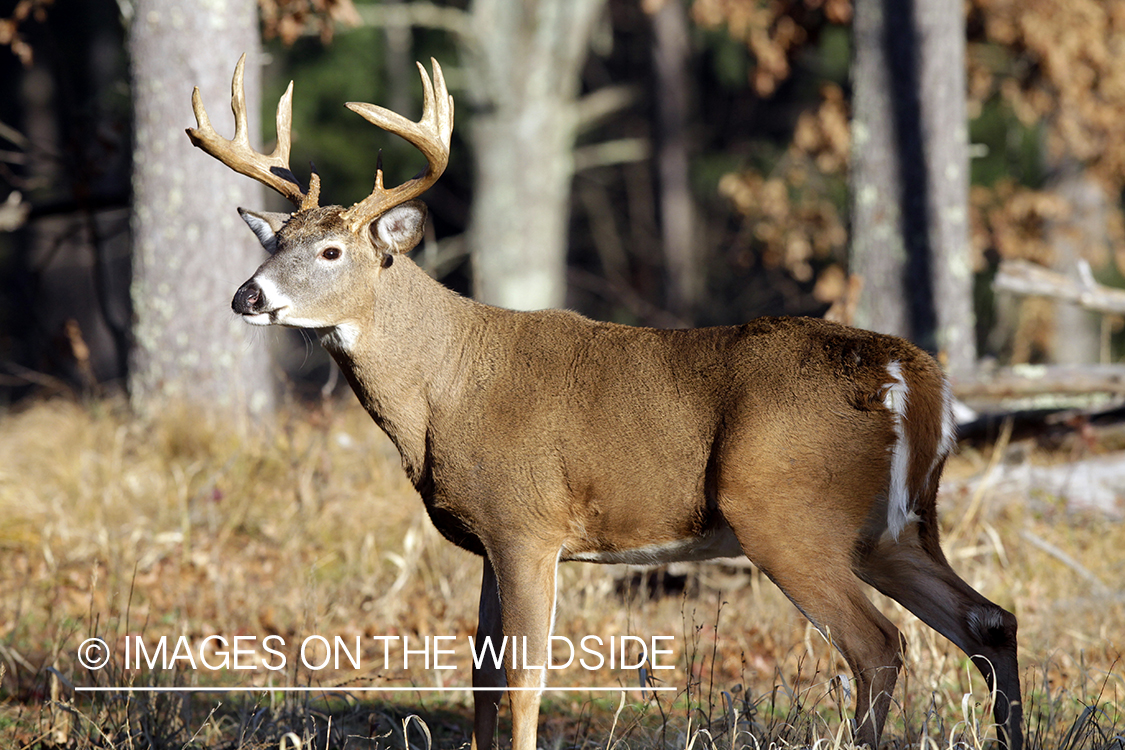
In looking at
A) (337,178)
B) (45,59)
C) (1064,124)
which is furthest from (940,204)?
(45,59)

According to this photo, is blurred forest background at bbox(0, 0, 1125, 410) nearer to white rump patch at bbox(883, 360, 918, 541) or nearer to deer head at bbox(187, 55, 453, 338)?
deer head at bbox(187, 55, 453, 338)

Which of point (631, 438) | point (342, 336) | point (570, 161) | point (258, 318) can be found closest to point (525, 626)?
point (631, 438)

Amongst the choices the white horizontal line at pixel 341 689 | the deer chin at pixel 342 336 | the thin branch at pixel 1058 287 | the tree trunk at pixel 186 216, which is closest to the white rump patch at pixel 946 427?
the white horizontal line at pixel 341 689

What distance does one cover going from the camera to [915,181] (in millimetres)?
7973

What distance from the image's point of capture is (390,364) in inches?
164

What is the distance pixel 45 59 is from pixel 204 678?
791 inches

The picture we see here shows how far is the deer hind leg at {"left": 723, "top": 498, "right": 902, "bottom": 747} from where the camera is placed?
358cm

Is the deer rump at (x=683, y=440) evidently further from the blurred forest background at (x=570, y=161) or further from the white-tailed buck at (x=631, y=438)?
the blurred forest background at (x=570, y=161)

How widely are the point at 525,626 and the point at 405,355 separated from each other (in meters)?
1.07

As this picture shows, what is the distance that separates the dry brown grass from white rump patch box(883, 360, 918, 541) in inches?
29.6

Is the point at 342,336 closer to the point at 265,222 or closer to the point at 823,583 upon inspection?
the point at 265,222

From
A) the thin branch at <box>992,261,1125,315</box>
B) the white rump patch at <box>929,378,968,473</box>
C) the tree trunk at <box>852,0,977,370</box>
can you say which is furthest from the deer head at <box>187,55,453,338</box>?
the tree trunk at <box>852,0,977,370</box>

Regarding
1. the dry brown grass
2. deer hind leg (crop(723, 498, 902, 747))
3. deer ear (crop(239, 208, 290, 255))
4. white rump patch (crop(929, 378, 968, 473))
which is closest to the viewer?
deer hind leg (crop(723, 498, 902, 747))

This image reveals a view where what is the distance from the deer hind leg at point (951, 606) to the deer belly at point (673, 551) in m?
0.45
